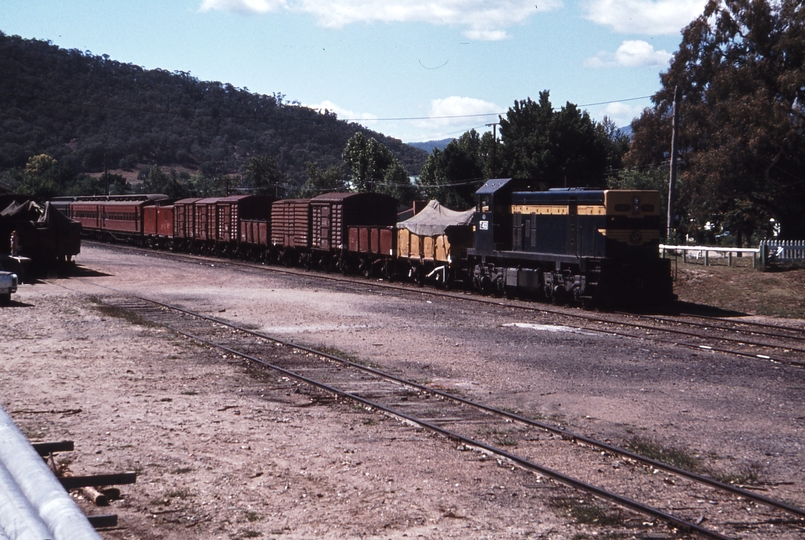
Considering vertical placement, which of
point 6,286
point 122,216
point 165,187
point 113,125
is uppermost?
point 113,125

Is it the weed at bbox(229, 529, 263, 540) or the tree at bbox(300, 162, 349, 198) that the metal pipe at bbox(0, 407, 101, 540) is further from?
the tree at bbox(300, 162, 349, 198)

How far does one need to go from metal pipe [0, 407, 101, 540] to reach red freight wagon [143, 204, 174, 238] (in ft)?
152

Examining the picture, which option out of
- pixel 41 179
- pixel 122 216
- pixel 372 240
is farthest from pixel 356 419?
pixel 41 179

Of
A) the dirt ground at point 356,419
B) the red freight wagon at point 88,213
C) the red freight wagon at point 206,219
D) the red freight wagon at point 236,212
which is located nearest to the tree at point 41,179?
the red freight wagon at point 88,213

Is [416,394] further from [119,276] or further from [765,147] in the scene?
[765,147]

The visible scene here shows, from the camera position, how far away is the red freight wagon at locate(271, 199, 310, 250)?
35.8 meters

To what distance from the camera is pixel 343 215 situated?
32.9 metres

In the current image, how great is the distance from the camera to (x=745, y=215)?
1928 inches

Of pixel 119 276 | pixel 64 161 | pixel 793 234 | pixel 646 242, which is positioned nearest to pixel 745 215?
pixel 793 234

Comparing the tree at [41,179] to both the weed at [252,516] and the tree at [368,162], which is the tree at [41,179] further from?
the weed at [252,516]

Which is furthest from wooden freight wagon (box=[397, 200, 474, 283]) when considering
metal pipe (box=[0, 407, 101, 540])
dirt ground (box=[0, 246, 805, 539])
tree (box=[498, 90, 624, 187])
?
tree (box=[498, 90, 624, 187])

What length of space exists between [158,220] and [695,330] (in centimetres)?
4057

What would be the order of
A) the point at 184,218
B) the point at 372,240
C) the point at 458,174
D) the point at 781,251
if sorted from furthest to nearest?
the point at 458,174, the point at 184,218, the point at 372,240, the point at 781,251

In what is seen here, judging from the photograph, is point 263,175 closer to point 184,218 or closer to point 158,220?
point 158,220
